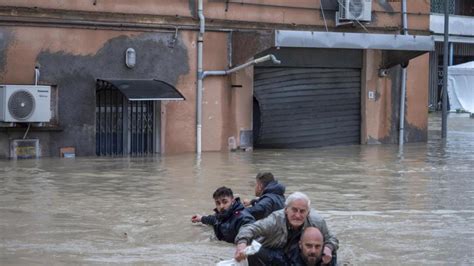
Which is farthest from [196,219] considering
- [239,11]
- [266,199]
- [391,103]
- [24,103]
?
[391,103]

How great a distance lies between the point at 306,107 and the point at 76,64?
22.1 feet

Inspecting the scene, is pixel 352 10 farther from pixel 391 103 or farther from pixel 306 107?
pixel 391 103

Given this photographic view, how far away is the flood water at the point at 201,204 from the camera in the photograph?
980 cm

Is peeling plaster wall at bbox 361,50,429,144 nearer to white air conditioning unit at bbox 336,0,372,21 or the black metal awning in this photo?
white air conditioning unit at bbox 336,0,372,21

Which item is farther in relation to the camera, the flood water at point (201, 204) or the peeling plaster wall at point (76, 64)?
the peeling plaster wall at point (76, 64)

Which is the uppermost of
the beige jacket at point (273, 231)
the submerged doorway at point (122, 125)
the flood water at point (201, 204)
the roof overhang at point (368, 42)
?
the roof overhang at point (368, 42)

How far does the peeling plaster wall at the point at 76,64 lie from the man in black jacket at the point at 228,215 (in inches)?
399

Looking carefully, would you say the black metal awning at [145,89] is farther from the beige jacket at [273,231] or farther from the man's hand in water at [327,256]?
the man's hand in water at [327,256]

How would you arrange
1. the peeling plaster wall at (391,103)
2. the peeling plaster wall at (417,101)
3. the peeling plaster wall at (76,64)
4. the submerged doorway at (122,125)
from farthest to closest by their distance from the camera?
the peeling plaster wall at (417,101) → the peeling plaster wall at (391,103) → the submerged doorway at (122,125) → the peeling plaster wall at (76,64)

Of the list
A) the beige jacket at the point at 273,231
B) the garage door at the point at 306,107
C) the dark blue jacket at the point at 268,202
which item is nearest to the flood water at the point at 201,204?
the dark blue jacket at the point at 268,202

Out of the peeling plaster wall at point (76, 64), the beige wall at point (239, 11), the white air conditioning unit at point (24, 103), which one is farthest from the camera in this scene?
the beige wall at point (239, 11)

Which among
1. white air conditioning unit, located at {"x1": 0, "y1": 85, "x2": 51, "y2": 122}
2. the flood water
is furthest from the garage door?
white air conditioning unit, located at {"x1": 0, "y1": 85, "x2": 51, "y2": 122}

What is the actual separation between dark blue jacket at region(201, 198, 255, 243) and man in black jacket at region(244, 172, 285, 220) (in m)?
0.10

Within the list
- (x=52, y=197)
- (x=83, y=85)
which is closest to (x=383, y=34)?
(x=83, y=85)
